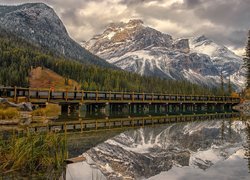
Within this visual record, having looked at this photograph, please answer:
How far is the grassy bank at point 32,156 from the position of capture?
13844 millimetres

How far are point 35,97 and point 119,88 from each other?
69102 millimetres

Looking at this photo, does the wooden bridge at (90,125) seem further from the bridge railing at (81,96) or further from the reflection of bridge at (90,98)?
the bridge railing at (81,96)

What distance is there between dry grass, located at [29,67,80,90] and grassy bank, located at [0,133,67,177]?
98.2 meters

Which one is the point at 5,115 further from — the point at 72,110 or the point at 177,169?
the point at 177,169

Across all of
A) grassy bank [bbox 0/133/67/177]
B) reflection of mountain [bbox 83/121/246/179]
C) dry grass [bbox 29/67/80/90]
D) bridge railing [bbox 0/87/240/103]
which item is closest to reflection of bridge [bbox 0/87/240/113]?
bridge railing [bbox 0/87/240/103]

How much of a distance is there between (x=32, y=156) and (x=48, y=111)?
33.7 meters

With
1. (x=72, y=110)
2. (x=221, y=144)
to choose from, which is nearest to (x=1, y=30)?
(x=72, y=110)

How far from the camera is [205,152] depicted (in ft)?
72.6

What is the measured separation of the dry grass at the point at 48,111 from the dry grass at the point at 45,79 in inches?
2479

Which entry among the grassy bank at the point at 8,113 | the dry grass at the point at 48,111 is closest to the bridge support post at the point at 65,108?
the dry grass at the point at 48,111

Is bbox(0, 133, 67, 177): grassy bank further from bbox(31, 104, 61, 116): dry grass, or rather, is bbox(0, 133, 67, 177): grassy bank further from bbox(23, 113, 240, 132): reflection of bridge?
bbox(31, 104, 61, 116): dry grass

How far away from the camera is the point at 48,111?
155 ft

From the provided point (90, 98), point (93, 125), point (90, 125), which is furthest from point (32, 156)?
point (90, 98)

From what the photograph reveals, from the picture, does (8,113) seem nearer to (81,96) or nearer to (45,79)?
(81,96)
